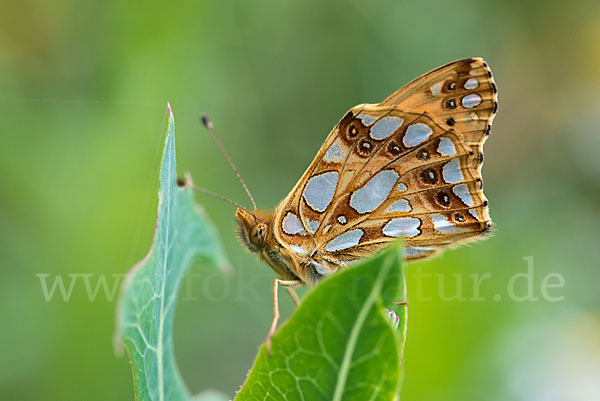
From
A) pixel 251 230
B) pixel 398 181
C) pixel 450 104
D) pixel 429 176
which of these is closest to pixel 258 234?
pixel 251 230

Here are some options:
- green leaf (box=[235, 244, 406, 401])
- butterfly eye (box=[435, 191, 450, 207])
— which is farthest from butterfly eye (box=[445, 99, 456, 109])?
green leaf (box=[235, 244, 406, 401])

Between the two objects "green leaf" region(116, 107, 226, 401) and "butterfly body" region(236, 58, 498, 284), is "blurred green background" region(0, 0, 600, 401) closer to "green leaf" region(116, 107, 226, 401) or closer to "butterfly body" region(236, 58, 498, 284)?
"butterfly body" region(236, 58, 498, 284)

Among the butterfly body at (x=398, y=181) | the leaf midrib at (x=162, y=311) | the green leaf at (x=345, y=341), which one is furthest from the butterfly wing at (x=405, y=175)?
the green leaf at (x=345, y=341)

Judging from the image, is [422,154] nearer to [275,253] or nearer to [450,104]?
[450,104]

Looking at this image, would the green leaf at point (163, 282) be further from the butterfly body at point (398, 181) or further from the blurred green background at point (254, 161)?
the blurred green background at point (254, 161)

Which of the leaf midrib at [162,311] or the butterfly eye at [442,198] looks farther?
the butterfly eye at [442,198]

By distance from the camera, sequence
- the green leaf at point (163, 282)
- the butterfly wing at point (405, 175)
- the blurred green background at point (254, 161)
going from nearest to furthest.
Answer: the green leaf at point (163, 282) < the butterfly wing at point (405, 175) < the blurred green background at point (254, 161)

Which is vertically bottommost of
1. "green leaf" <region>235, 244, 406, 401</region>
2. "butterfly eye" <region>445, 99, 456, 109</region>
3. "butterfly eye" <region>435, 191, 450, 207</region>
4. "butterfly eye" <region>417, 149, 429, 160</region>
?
"green leaf" <region>235, 244, 406, 401</region>

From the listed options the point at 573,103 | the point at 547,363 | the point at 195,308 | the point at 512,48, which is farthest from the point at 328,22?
the point at 547,363
